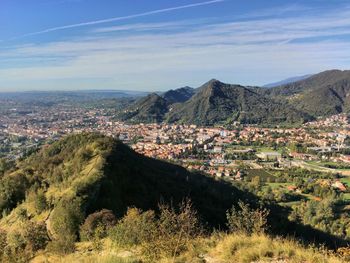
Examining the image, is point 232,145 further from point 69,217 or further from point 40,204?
point 69,217

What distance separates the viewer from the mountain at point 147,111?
17151 centimetres

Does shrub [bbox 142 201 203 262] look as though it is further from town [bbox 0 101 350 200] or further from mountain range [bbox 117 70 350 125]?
mountain range [bbox 117 70 350 125]

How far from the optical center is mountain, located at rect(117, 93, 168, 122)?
6752 inches

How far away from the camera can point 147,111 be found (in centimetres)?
18062

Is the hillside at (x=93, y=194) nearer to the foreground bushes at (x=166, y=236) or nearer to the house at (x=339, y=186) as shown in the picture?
the foreground bushes at (x=166, y=236)

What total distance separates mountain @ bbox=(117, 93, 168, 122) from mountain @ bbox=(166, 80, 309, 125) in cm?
655

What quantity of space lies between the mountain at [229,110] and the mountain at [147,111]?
655 centimetres

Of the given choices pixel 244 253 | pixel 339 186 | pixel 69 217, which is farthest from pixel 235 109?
pixel 244 253

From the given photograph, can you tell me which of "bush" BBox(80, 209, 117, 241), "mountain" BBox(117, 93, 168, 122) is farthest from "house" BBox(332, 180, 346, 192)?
"mountain" BBox(117, 93, 168, 122)

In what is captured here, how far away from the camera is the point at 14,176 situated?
99.5ft

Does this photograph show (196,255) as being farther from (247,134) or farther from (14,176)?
(247,134)

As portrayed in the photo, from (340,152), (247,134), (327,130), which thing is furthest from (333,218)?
(327,130)

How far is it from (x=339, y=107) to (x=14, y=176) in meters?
178

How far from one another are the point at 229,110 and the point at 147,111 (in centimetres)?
4337
